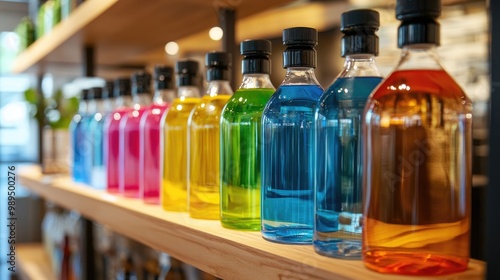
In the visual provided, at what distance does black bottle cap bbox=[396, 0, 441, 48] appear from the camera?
21.3 inches

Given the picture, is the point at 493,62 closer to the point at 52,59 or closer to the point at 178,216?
the point at 178,216

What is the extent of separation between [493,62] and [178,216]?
65 cm

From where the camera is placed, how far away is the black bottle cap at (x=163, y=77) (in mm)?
1201

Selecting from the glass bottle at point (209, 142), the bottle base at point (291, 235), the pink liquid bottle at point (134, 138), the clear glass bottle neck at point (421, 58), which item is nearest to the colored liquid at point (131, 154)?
the pink liquid bottle at point (134, 138)

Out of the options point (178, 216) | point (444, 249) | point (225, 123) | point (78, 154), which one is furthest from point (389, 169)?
point (78, 154)

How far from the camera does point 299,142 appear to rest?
73 centimetres

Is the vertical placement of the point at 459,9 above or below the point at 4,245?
above

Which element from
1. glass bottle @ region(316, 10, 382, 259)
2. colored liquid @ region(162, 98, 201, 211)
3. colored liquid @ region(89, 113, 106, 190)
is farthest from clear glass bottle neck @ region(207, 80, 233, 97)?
colored liquid @ region(89, 113, 106, 190)

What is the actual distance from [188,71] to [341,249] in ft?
1.75

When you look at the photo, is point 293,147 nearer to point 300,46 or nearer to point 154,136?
point 300,46

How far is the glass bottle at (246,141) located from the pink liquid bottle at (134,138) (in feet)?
1.56

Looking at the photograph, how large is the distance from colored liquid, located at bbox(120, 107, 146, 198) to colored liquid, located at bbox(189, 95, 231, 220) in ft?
1.18

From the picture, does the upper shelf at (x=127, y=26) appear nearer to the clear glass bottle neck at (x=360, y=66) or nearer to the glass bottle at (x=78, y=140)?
the glass bottle at (x=78, y=140)

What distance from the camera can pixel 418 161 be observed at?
1.81 ft
